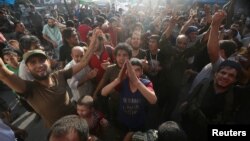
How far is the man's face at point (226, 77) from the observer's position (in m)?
2.71

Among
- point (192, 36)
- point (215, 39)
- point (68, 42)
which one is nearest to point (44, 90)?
point (215, 39)

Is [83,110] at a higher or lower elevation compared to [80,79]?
lower

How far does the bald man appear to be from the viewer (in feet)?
11.9

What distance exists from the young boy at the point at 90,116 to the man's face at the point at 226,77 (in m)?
1.33

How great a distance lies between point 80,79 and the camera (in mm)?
3658

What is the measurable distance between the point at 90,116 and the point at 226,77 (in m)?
1.50

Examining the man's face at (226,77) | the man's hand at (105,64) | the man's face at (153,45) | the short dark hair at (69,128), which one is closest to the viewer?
the short dark hair at (69,128)

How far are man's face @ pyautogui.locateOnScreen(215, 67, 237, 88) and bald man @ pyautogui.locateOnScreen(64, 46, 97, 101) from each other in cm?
172

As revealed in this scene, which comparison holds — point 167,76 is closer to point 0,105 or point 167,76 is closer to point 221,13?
point 221,13

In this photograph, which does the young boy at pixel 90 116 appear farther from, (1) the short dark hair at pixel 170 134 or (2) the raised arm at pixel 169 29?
(2) the raised arm at pixel 169 29

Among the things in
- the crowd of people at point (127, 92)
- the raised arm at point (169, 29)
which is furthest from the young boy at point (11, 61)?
the raised arm at point (169, 29)

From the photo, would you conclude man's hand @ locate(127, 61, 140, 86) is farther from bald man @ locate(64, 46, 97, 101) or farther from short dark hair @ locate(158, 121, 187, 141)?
bald man @ locate(64, 46, 97, 101)

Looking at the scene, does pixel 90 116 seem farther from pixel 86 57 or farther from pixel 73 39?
pixel 73 39

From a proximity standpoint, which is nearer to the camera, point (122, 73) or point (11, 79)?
point (11, 79)
